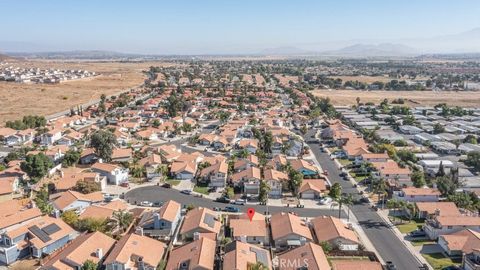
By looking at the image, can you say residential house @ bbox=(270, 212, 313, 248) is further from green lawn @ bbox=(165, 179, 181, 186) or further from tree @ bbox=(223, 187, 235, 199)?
green lawn @ bbox=(165, 179, 181, 186)

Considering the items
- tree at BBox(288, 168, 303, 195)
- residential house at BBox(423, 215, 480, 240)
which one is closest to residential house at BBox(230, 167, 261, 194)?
tree at BBox(288, 168, 303, 195)

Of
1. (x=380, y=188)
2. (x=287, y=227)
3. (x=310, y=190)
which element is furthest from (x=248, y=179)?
(x=380, y=188)

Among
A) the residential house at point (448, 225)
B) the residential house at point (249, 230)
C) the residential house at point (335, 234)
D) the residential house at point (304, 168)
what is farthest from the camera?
the residential house at point (304, 168)

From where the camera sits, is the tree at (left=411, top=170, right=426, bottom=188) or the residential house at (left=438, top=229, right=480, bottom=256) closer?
the residential house at (left=438, top=229, right=480, bottom=256)

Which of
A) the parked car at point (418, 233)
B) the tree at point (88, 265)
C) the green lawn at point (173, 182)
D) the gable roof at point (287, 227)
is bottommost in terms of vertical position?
the parked car at point (418, 233)

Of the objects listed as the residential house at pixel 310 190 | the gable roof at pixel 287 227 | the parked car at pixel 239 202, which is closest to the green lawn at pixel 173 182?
the parked car at pixel 239 202

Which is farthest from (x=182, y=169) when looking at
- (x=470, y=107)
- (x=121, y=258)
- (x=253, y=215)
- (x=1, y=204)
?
(x=470, y=107)

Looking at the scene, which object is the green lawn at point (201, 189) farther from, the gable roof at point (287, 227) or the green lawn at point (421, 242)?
the green lawn at point (421, 242)

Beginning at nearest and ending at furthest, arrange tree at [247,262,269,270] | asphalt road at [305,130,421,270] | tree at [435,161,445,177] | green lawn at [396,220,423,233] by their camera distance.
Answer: tree at [247,262,269,270] < asphalt road at [305,130,421,270] < green lawn at [396,220,423,233] < tree at [435,161,445,177]
